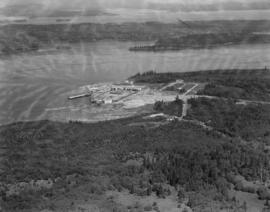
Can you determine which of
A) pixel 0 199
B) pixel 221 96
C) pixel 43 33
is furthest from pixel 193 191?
pixel 43 33

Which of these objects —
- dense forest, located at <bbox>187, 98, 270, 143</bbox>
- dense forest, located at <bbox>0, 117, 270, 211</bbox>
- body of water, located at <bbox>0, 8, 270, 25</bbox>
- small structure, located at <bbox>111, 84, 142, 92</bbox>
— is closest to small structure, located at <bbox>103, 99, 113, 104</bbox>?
small structure, located at <bbox>111, 84, 142, 92</bbox>

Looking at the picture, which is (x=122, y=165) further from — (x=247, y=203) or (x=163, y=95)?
(x=163, y=95)

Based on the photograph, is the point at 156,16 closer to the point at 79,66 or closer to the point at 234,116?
the point at 79,66

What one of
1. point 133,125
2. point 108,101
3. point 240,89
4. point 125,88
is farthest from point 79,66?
point 133,125

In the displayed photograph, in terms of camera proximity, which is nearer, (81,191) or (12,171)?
(81,191)

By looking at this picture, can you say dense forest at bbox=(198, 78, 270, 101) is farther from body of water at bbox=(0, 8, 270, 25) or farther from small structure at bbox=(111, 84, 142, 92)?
body of water at bbox=(0, 8, 270, 25)

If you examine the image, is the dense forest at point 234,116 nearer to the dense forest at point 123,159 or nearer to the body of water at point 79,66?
the dense forest at point 123,159
